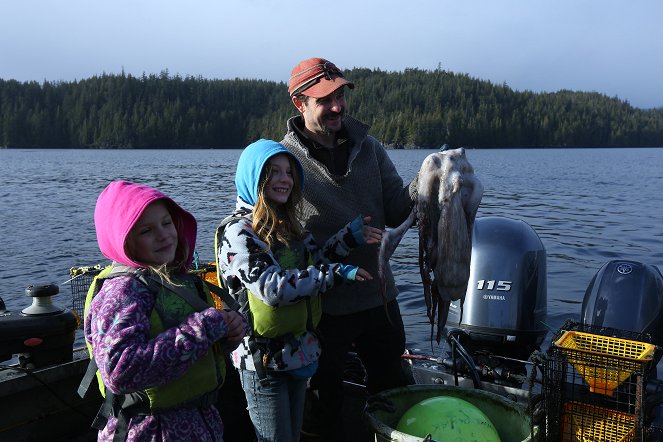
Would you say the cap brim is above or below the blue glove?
above

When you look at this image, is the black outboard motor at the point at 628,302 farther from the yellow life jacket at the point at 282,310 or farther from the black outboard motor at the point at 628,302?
the yellow life jacket at the point at 282,310

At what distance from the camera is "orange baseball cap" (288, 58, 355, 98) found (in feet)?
11.1

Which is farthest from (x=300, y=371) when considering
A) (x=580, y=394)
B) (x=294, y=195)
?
Result: (x=580, y=394)

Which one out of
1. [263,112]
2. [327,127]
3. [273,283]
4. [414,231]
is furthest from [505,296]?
[263,112]

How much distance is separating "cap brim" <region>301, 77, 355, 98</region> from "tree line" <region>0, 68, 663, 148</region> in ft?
298

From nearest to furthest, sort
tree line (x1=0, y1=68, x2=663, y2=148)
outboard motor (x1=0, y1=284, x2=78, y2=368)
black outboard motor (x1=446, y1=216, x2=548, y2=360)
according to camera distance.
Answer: outboard motor (x1=0, y1=284, x2=78, y2=368) < black outboard motor (x1=446, y1=216, x2=548, y2=360) < tree line (x1=0, y1=68, x2=663, y2=148)

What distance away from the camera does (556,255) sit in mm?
14742

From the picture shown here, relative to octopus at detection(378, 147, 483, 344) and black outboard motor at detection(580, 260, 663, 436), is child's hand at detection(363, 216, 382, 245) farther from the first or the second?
black outboard motor at detection(580, 260, 663, 436)

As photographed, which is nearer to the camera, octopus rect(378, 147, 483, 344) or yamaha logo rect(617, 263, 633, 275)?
octopus rect(378, 147, 483, 344)

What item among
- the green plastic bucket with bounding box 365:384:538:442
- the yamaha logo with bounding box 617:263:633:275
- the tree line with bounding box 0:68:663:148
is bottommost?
the green plastic bucket with bounding box 365:384:538:442

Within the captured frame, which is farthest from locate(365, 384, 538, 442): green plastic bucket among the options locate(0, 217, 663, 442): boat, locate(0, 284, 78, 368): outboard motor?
locate(0, 284, 78, 368): outboard motor

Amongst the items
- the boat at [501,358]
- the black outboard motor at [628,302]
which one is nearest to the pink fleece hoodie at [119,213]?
the boat at [501,358]

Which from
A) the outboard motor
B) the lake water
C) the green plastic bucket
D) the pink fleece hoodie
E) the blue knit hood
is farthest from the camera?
the lake water

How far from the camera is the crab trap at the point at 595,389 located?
3227 mm
